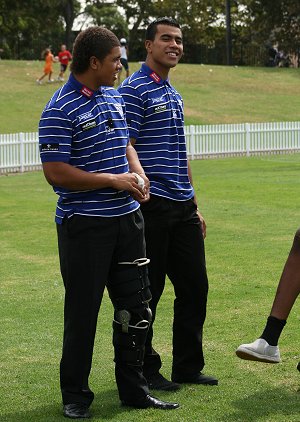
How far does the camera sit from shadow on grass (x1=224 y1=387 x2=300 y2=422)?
5465mm

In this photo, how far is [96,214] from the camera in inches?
215

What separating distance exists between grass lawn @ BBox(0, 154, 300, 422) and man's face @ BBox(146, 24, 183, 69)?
6.65 ft

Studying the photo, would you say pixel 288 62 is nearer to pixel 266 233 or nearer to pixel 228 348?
pixel 266 233

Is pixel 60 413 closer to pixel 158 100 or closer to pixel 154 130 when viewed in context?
pixel 154 130

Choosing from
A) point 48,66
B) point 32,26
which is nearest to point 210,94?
point 48,66

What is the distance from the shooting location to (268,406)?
5672 millimetres

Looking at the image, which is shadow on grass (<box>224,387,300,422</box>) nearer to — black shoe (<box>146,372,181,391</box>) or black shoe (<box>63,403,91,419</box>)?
black shoe (<box>146,372,181,391</box>)

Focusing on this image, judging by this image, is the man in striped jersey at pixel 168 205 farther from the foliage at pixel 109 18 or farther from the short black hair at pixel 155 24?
the foliage at pixel 109 18

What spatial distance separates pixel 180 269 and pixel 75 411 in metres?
1.20

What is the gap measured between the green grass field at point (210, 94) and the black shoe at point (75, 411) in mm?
32316

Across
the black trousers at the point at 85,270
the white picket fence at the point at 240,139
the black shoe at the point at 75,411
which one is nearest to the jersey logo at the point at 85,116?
the black trousers at the point at 85,270

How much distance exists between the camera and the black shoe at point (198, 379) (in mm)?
6219

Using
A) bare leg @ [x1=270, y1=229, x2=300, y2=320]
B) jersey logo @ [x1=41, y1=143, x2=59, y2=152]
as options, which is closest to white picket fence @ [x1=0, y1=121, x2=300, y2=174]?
bare leg @ [x1=270, y1=229, x2=300, y2=320]

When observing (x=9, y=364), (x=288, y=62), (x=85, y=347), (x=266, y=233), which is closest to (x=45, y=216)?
(x=266, y=233)
